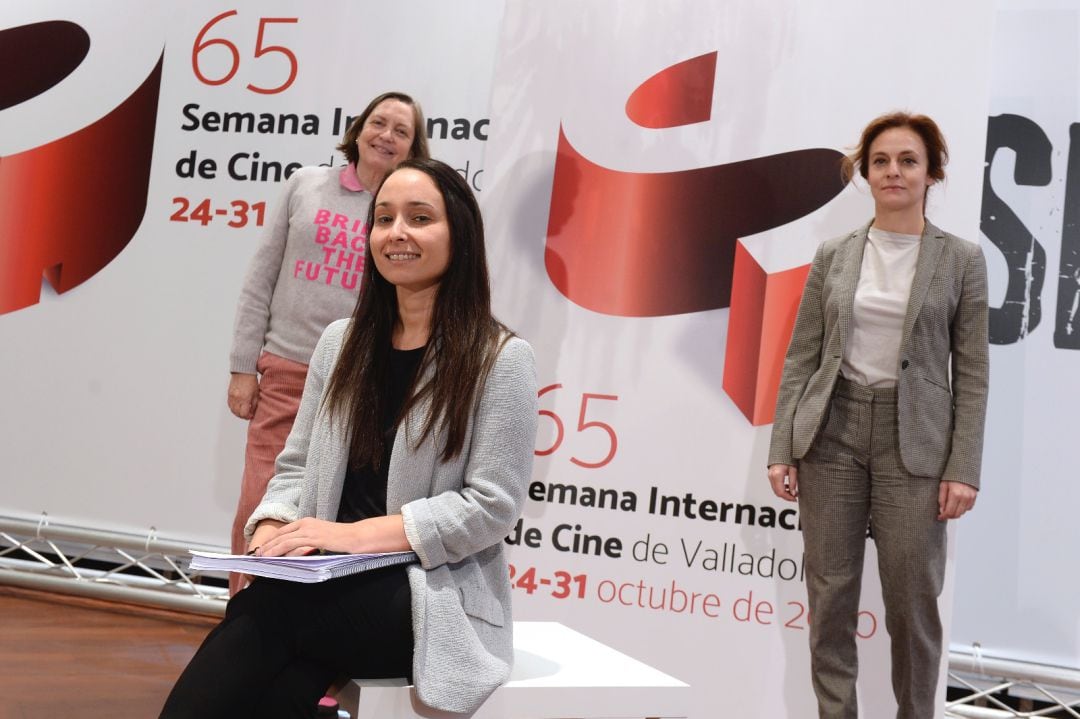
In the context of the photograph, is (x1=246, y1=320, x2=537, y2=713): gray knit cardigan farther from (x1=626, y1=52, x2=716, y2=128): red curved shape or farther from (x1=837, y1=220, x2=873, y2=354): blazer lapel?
(x1=626, y1=52, x2=716, y2=128): red curved shape

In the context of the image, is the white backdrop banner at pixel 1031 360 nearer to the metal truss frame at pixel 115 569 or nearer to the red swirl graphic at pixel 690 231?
the red swirl graphic at pixel 690 231

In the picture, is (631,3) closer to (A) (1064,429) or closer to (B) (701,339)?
(B) (701,339)

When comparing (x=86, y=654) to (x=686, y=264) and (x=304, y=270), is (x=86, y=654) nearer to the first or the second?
(x=304, y=270)

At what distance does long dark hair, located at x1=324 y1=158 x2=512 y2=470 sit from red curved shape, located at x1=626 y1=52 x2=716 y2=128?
1.52m

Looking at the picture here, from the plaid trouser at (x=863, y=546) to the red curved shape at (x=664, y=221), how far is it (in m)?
0.63

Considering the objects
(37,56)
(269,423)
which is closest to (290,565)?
(269,423)

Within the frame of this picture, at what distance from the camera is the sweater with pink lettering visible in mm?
2861

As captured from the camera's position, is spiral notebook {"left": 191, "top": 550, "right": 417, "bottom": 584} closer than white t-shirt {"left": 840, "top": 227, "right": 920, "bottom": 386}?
Yes

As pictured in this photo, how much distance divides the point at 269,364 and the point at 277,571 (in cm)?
155

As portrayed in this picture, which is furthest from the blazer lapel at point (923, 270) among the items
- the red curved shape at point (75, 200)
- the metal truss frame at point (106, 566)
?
the red curved shape at point (75, 200)

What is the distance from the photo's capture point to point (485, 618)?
156cm

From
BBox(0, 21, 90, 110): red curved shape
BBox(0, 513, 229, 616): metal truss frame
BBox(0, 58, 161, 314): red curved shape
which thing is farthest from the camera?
BBox(0, 21, 90, 110): red curved shape

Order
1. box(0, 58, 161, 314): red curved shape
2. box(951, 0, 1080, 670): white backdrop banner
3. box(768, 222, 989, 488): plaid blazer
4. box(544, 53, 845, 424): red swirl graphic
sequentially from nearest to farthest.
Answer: box(768, 222, 989, 488): plaid blazer → box(544, 53, 845, 424): red swirl graphic → box(951, 0, 1080, 670): white backdrop banner → box(0, 58, 161, 314): red curved shape

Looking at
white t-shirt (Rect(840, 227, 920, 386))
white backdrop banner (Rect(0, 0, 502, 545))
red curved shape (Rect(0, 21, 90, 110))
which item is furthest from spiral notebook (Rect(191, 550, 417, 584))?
red curved shape (Rect(0, 21, 90, 110))
